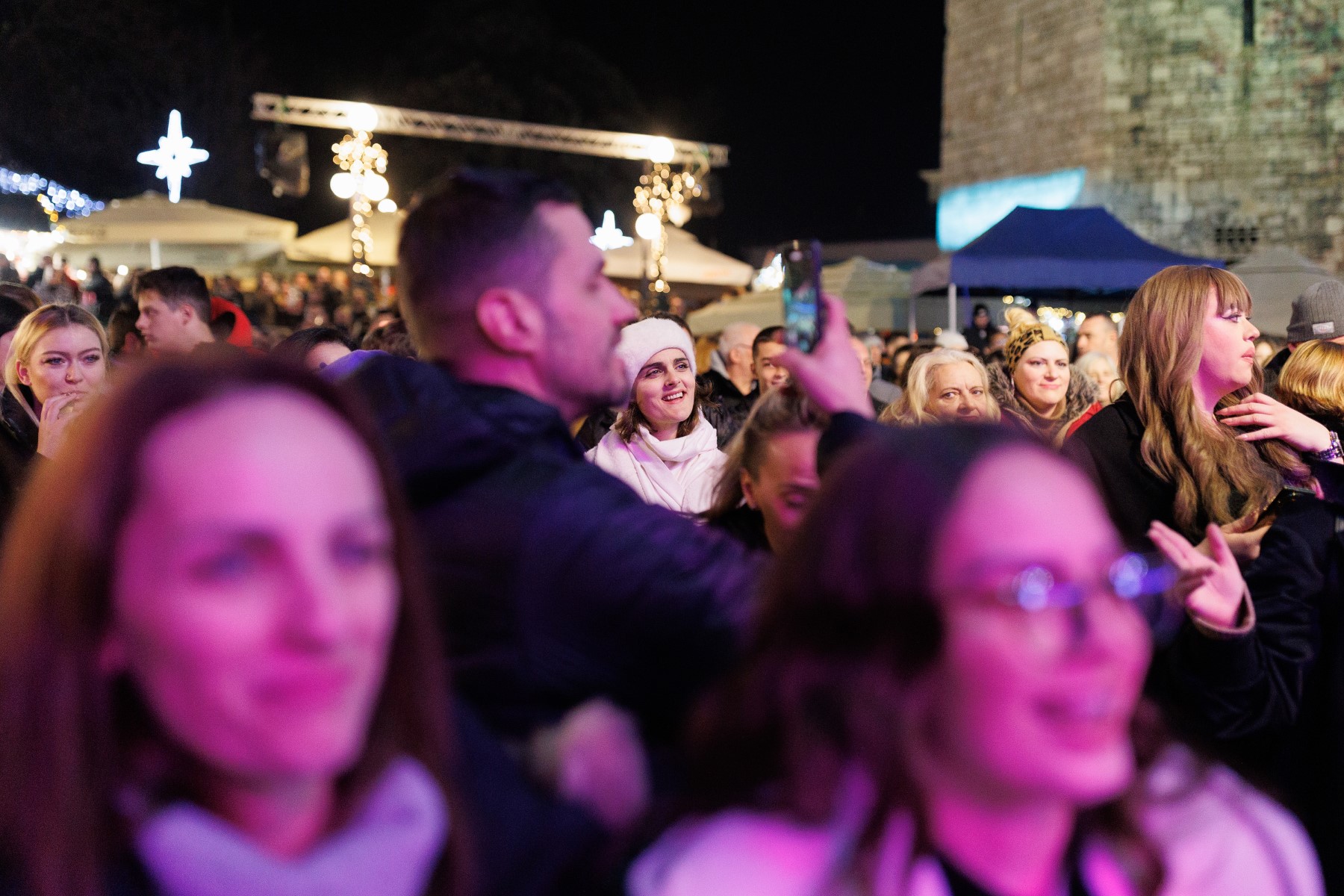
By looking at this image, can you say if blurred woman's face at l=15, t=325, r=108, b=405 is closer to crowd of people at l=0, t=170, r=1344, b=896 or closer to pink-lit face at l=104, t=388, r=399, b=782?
crowd of people at l=0, t=170, r=1344, b=896

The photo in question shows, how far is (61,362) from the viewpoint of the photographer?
13.2 feet

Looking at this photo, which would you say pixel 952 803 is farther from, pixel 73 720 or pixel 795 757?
pixel 73 720

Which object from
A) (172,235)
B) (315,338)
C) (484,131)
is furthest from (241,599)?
(484,131)

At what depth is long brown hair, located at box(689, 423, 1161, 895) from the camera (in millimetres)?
1122

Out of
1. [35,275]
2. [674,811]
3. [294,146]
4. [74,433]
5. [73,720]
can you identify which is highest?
[294,146]

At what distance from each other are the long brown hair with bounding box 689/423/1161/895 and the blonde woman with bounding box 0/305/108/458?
320 centimetres

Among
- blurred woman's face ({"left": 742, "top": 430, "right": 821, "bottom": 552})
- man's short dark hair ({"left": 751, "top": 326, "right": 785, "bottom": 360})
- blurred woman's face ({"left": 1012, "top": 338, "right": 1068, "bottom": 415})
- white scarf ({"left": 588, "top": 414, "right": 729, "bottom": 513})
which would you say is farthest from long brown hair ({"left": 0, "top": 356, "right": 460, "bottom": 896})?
man's short dark hair ({"left": 751, "top": 326, "right": 785, "bottom": 360})

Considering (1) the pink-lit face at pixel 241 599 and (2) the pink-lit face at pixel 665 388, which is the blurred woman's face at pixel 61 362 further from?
(1) the pink-lit face at pixel 241 599

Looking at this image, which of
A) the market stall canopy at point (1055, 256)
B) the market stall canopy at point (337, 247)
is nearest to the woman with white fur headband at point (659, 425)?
the market stall canopy at point (1055, 256)

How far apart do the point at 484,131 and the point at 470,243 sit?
21.5 meters

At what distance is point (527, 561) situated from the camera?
1540mm

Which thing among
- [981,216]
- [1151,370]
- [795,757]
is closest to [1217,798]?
[795,757]

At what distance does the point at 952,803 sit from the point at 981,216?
79.2 feet

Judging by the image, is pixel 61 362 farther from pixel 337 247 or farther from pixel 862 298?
pixel 337 247
